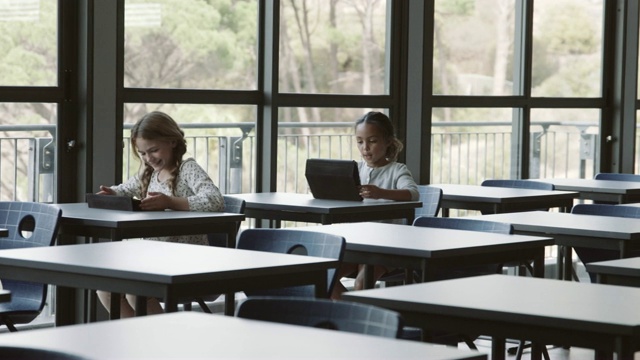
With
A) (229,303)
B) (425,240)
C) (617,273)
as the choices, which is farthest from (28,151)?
(617,273)

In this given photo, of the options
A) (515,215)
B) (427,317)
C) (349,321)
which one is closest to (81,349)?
(349,321)

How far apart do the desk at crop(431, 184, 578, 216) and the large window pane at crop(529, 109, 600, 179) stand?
183 cm

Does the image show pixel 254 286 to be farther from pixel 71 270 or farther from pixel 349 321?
pixel 349 321

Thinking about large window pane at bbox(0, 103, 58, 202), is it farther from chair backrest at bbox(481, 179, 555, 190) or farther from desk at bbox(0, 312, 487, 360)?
desk at bbox(0, 312, 487, 360)

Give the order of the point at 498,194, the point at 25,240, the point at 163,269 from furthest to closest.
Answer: the point at 498,194 < the point at 25,240 < the point at 163,269

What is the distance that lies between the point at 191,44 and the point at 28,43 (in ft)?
3.30

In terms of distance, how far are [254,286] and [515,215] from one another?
7.36 ft

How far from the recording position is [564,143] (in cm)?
897

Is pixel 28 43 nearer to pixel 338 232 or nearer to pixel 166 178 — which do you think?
pixel 166 178

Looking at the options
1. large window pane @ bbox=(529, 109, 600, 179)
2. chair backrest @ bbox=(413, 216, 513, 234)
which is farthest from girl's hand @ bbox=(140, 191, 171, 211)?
large window pane @ bbox=(529, 109, 600, 179)

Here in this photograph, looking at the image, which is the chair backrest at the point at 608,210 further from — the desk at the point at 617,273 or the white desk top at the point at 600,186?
the desk at the point at 617,273

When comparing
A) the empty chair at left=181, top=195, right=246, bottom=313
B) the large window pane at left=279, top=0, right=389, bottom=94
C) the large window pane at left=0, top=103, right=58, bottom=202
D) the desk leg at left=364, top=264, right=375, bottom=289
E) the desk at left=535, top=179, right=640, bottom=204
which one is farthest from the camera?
the desk at left=535, top=179, right=640, bottom=204

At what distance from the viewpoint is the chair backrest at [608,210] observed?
18.1 ft

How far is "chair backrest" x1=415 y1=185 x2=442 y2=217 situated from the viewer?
629 cm
